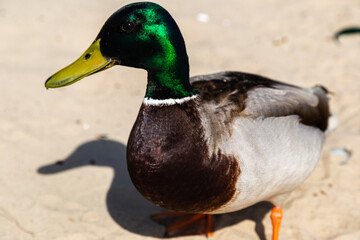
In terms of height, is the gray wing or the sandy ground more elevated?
the gray wing

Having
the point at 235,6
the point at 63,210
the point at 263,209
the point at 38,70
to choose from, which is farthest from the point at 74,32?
the point at 263,209

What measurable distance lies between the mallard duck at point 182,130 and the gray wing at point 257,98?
0.01 metres

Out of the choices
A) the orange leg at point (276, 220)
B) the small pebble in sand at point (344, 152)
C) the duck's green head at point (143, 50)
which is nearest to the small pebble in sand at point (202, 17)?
the small pebble in sand at point (344, 152)

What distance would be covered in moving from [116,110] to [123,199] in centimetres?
124

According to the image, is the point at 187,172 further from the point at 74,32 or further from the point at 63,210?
the point at 74,32

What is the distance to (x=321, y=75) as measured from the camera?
17.5ft

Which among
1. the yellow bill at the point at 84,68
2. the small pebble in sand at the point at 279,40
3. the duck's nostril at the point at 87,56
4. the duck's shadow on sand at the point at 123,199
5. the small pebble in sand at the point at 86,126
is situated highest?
the duck's nostril at the point at 87,56

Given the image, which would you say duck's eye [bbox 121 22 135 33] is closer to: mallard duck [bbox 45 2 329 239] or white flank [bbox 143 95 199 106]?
mallard duck [bbox 45 2 329 239]

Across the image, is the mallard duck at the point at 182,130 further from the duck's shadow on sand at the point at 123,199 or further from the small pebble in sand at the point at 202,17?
the small pebble in sand at the point at 202,17

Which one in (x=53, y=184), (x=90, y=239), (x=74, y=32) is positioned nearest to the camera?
(x=90, y=239)

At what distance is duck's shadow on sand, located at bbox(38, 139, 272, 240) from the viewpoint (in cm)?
356

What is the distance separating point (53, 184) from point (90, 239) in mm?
719

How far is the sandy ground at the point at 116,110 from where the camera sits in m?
3.55

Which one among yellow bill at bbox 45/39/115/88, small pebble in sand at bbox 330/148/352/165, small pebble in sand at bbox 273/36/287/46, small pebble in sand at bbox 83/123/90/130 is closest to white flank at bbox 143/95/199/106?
yellow bill at bbox 45/39/115/88
